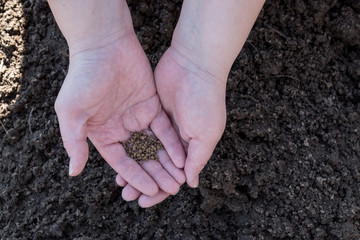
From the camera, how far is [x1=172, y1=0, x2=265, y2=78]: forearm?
1662 mm

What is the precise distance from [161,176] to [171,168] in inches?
1.9

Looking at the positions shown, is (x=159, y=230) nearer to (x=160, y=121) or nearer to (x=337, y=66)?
(x=160, y=121)

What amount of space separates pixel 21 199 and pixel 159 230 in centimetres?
65

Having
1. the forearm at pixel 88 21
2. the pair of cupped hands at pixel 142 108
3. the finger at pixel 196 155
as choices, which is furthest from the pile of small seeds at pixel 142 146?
the forearm at pixel 88 21

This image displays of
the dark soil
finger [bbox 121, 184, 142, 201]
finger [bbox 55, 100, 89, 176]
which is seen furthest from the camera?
the dark soil

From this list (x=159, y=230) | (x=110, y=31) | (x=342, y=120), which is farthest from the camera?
(x=342, y=120)

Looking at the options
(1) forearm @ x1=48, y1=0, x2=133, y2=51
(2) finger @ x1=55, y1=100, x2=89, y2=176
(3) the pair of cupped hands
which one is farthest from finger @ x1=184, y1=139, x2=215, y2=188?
(1) forearm @ x1=48, y1=0, x2=133, y2=51

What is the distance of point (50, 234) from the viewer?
77.9 inches

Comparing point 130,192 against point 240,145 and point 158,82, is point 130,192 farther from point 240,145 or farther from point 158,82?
point 240,145

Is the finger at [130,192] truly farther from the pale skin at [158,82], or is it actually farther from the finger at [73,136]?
the finger at [73,136]

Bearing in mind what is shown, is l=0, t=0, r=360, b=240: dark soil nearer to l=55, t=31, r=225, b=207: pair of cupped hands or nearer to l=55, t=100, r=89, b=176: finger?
l=55, t=31, r=225, b=207: pair of cupped hands

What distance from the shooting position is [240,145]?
1.99 metres

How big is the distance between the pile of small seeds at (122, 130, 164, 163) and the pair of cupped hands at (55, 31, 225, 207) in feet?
0.06

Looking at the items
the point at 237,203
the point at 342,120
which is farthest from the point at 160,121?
the point at 342,120
